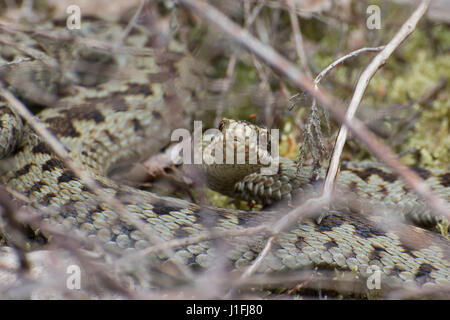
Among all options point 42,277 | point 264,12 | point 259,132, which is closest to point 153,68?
point 264,12

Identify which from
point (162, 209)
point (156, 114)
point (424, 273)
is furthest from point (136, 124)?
point (424, 273)

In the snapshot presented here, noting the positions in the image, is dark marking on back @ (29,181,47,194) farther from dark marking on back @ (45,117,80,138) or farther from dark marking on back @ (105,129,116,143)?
dark marking on back @ (105,129,116,143)

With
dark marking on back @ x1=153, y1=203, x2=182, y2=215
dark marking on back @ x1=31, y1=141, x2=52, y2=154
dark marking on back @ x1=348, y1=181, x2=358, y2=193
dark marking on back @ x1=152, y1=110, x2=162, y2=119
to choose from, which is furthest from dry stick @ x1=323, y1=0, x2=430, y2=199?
dark marking on back @ x1=152, y1=110, x2=162, y2=119

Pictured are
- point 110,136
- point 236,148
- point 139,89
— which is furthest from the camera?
point 139,89

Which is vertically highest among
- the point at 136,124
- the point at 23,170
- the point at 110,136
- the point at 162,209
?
the point at 136,124

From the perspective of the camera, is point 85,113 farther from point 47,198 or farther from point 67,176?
point 47,198

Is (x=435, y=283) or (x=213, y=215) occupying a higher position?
(x=213, y=215)

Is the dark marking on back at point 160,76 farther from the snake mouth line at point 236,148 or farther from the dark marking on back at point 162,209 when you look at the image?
the dark marking on back at point 162,209

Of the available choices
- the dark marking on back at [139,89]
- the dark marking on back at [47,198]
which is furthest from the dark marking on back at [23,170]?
the dark marking on back at [139,89]
